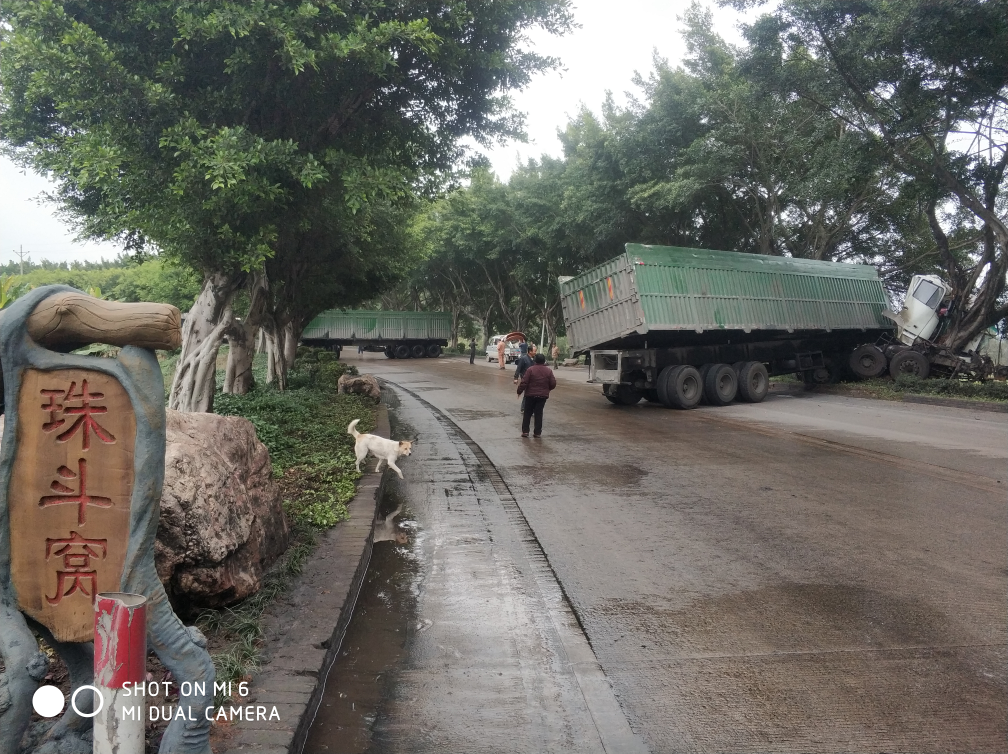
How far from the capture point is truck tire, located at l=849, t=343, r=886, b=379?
67.4ft

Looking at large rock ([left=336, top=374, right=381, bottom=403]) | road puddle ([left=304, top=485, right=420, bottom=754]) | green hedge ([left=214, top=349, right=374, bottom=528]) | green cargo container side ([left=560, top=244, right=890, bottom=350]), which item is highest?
green cargo container side ([left=560, top=244, right=890, bottom=350])

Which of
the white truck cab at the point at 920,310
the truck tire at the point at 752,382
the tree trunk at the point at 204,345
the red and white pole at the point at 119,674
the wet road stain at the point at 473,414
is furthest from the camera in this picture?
the white truck cab at the point at 920,310

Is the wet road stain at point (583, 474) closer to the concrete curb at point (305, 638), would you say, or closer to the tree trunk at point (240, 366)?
the concrete curb at point (305, 638)

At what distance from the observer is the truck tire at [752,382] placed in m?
17.4

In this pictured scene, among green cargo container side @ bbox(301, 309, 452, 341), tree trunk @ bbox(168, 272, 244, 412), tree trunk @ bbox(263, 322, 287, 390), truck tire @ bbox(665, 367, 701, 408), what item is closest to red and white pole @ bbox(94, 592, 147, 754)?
tree trunk @ bbox(168, 272, 244, 412)

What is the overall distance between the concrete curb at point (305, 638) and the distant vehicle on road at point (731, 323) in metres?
10.8

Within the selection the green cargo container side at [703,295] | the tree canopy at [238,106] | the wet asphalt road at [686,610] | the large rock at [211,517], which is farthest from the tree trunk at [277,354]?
the large rock at [211,517]

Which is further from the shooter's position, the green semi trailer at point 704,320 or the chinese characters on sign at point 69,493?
the green semi trailer at point 704,320

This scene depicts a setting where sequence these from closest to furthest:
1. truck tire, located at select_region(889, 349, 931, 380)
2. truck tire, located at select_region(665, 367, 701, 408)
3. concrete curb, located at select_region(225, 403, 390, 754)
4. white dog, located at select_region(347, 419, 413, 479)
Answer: concrete curb, located at select_region(225, 403, 390, 754)
white dog, located at select_region(347, 419, 413, 479)
truck tire, located at select_region(665, 367, 701, 408)
truck tire, located at select_region(889, 349, 931, 380)

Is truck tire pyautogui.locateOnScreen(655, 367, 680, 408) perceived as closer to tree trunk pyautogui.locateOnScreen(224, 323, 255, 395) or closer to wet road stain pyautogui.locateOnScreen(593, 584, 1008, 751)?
tree trunk pyautogui.locateOnScreen(224, 323, 255, 395)

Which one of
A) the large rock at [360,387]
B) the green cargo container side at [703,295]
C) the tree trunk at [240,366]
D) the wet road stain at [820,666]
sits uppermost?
the green cargo container side at [703,295]

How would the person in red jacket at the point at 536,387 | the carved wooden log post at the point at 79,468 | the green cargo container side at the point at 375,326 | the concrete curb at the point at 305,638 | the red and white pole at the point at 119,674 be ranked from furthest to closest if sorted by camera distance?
the green cargo container side at the point at 375,326 < the person in red jacket at the point at 536,387 < the concrete curb at the point at 305,638 < the carved wooden log post at the point at 79,468 < the red and white pole at the point at 119,674

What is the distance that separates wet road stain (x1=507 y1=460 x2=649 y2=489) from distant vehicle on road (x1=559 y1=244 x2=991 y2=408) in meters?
6.15

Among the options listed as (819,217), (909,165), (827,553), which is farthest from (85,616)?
(819,217)
